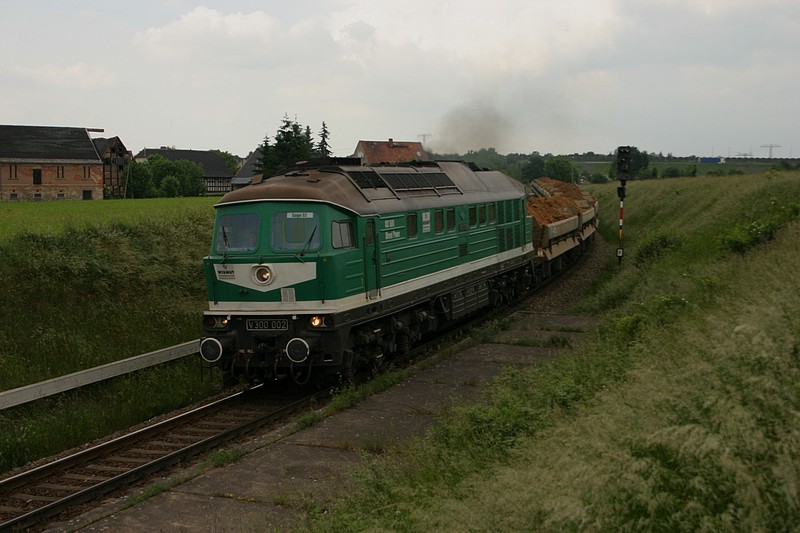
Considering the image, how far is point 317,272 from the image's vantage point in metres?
12.8

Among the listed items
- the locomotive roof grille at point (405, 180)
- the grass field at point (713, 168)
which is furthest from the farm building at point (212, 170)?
the locomotive roof grille at point (405, 180)

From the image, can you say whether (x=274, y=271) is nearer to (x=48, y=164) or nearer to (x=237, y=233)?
(x=237, y=233)

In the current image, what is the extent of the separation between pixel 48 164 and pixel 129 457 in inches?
1960

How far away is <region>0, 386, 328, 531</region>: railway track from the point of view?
30.9 feet

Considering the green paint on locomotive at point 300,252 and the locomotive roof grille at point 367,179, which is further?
the locomotive roof grille at point 367,179

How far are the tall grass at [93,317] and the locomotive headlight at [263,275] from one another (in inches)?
112

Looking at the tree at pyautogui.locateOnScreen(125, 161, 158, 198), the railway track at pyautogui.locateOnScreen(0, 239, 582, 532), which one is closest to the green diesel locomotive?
the railway track at pyautogui.locateOnScreen(0, 239, 582, 532)

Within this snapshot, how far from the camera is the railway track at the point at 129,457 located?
9406mm

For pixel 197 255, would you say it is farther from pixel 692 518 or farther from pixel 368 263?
pixel 692 518

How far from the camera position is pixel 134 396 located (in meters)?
14.3

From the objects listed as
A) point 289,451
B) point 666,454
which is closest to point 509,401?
point 289,451

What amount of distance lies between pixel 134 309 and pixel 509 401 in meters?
11.3

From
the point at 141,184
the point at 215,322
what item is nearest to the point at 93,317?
the point at 215,322

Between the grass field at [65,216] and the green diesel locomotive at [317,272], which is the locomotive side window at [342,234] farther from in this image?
the grass field at [65,216]
